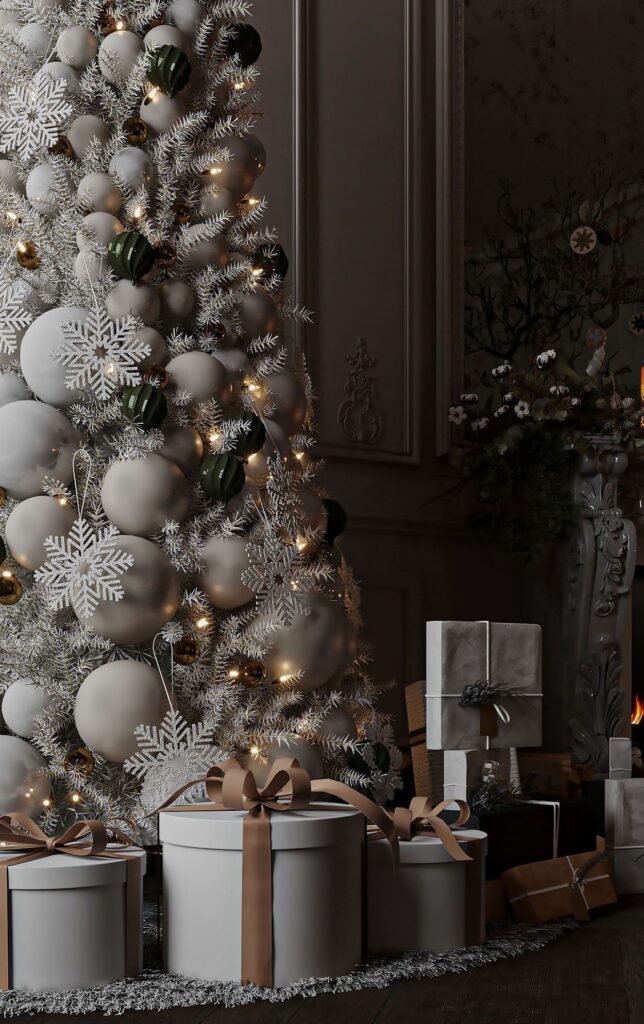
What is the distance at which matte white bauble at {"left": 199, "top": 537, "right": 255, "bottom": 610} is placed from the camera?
2.02 metres

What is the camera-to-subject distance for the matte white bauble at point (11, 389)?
2.11 m

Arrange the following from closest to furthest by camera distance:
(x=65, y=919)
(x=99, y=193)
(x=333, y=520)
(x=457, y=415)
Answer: (x=65, y=919) < (x=99, y=193) < (x=333, y=520) < (x=457, y=415)

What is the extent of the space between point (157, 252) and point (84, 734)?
86 cm

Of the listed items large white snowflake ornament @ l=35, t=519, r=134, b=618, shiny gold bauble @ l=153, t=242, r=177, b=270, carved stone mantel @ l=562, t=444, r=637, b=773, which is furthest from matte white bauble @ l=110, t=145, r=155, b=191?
carved stone mantel @ l=562, t=444, r=637, b=773

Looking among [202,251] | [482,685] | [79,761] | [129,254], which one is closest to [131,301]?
[129,254]

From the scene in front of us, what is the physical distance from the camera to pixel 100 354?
205cm

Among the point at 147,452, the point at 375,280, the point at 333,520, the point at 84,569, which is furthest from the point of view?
the point at 375,280

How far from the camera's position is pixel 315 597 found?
2.10m

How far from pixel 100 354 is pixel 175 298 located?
20cm

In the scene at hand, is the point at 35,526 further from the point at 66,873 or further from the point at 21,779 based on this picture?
the point at 66,873

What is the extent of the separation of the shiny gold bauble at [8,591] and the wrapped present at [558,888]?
99 centimetres

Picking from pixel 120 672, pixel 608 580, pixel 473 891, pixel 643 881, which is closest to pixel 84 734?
pixel 120 672

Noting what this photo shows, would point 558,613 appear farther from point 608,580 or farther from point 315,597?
point 315,597

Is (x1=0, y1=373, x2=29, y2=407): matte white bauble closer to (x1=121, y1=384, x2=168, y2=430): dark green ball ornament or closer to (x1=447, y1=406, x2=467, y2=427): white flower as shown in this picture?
(x1=121, y1=384, x2=168, y2=430): dark green ball ornament
